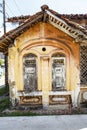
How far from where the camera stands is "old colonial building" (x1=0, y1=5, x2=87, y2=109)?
11.7 meters

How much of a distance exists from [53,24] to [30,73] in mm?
2435

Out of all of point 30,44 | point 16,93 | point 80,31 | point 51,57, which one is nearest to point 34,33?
point 30,44

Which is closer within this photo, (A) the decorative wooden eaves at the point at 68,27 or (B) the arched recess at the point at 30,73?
(A) the decorative wooden eaves at the point at 68,27

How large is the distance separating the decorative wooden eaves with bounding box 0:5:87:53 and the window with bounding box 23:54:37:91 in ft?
3.71

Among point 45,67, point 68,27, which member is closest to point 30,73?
point 45,67

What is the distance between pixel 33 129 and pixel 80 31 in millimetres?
4769

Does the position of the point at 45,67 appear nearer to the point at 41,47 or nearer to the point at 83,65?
the point at 41,47

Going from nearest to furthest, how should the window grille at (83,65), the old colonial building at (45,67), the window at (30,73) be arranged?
the old colonial building at (45,67) → the window at (30,73) → the window grille at (83,65)

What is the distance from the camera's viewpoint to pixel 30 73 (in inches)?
467

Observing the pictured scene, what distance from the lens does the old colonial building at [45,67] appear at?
1173 cm

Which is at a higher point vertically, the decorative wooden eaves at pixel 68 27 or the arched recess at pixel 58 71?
the decorative wooden eaves at pixel 68 27

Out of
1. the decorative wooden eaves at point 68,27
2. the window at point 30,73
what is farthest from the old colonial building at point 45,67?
the decorative wooden eaves at point 68,27

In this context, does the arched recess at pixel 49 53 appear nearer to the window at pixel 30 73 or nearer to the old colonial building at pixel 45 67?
the old colonial building at pixel 45 67

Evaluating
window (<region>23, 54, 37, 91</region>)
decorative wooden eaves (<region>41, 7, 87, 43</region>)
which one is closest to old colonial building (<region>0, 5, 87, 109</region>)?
window (<region>23, 54, 37, 91</region>)
